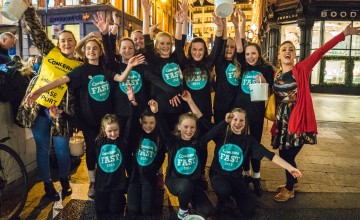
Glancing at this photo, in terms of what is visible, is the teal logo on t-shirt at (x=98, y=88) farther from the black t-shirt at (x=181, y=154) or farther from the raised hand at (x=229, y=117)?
the raised hand at (x=229, y=117)

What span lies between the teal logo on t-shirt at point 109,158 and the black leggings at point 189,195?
2.12 ft

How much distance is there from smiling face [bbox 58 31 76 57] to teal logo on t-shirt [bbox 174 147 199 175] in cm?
181

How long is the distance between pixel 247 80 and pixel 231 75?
223 millimetres

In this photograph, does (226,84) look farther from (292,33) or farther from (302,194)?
(292,33)

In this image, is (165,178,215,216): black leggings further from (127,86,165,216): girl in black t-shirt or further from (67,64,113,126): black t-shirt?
(67,64,113,126): black t-shirt

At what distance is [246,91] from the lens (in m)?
4.23

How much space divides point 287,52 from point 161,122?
1.75 m

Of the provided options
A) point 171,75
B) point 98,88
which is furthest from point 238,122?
point 98,88

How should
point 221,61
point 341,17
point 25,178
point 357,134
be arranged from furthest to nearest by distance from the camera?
1. point 341,17
2. point 357,134
3. point 221,61
4. point 25,178

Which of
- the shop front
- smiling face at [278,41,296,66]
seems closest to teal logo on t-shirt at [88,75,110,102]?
smiling face at [278,41,296,66]

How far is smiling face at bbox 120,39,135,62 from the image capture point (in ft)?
13.3

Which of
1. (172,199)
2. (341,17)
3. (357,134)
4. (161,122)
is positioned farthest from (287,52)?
(341,17)

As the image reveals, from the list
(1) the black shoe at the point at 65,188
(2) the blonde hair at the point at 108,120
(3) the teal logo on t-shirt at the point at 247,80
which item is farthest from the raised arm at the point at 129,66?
(1) the black shoe at the point at 65,188

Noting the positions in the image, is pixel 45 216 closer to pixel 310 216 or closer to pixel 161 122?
pixel 161 122
